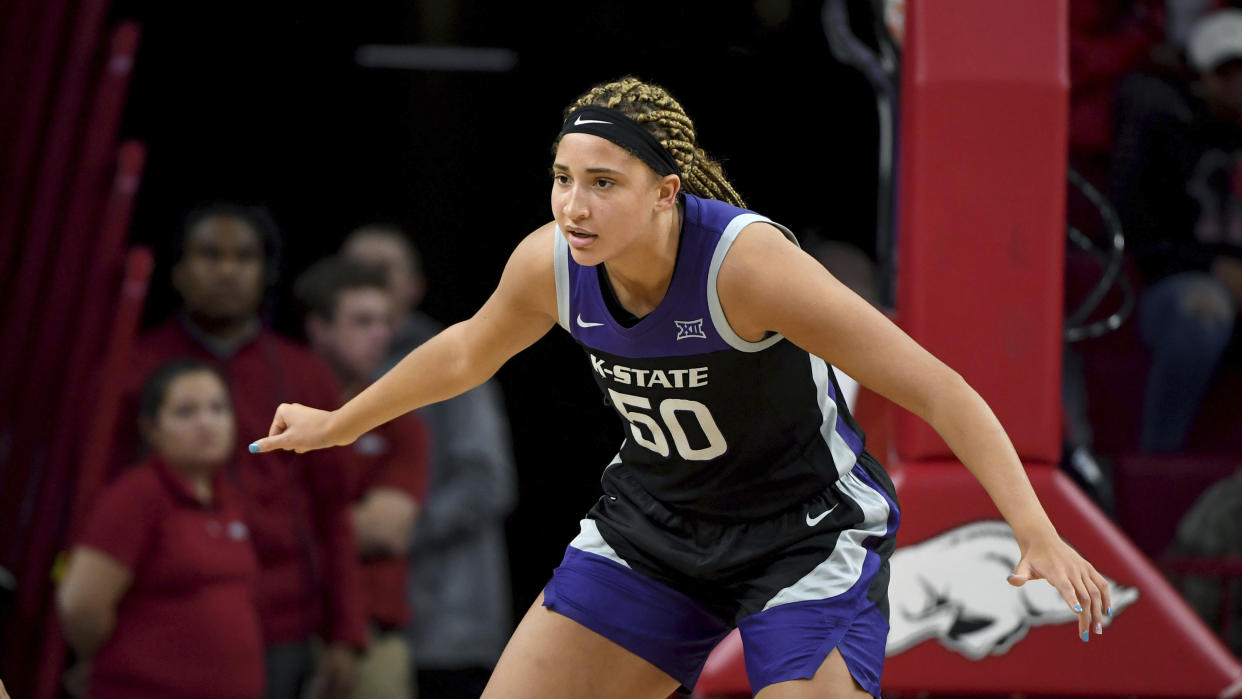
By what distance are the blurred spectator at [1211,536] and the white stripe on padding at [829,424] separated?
2.31 meters

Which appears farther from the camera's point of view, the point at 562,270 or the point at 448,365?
the point at 448,365

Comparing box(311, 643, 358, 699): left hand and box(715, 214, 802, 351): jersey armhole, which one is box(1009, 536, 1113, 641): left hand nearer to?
box(715, 214, 802, 351): jersey armhole

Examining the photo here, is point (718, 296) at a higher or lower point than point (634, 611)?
higher

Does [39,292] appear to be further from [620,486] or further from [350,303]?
[620,486]

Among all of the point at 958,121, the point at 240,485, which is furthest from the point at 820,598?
the point at 240,485

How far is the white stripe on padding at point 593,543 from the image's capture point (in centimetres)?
249

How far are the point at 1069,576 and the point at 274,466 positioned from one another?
3.02m

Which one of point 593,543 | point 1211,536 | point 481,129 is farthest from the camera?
point 481,129

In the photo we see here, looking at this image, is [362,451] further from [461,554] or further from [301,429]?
[301,429]

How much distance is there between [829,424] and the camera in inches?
96.5

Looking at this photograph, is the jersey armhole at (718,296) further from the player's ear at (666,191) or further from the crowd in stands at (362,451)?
the crowd in stands at (362,451)

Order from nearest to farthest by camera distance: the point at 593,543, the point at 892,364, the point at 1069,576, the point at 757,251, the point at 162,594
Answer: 1. the point at 1069,576
2. the point at 892,364
3. the point at 757,251
4. the point at 593,543
5. the point at 162,594

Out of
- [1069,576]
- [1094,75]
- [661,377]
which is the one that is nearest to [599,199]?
[661,377]

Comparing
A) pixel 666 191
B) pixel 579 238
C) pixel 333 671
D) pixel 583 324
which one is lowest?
pixel 333 671
